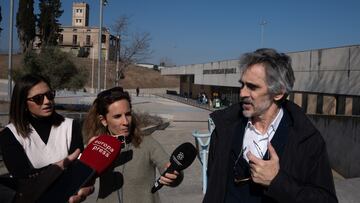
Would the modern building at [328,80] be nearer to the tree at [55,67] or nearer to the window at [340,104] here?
the window at [340,104]

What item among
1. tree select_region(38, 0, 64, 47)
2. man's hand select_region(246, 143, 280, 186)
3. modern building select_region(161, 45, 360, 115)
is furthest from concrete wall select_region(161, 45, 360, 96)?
tree select_region(38, 0, 64, 47)

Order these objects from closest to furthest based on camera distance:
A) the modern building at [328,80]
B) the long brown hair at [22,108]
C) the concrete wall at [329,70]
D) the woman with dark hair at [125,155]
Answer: the woman with dark hair at [125,155], the long brown hair at [22,108], the modern building at [328,80], the concrete wall at [329,70]

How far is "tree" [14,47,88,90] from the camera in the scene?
26.0 meters

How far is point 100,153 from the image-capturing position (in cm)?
244

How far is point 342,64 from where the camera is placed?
20969mm

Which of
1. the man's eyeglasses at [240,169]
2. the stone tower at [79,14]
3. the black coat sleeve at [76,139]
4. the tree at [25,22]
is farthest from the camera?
the stone tower at [79,14]

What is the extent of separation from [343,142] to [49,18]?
86524 millimetres

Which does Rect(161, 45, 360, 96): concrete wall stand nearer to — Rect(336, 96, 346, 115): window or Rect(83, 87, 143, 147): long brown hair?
Rect(336, 96, 346, 115): window

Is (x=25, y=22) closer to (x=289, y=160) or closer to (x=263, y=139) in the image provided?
(x=263, y=139)

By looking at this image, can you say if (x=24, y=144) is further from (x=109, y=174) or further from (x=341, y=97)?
(x=341, y=97)

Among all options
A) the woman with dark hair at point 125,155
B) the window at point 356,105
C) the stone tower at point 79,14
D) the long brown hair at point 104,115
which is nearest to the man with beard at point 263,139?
the woman with dark hair at point 125,155

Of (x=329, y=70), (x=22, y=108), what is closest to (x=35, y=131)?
(x=22, y=108)

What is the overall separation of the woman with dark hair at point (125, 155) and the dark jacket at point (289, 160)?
1.30 ft

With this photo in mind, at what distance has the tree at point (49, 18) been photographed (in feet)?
291
